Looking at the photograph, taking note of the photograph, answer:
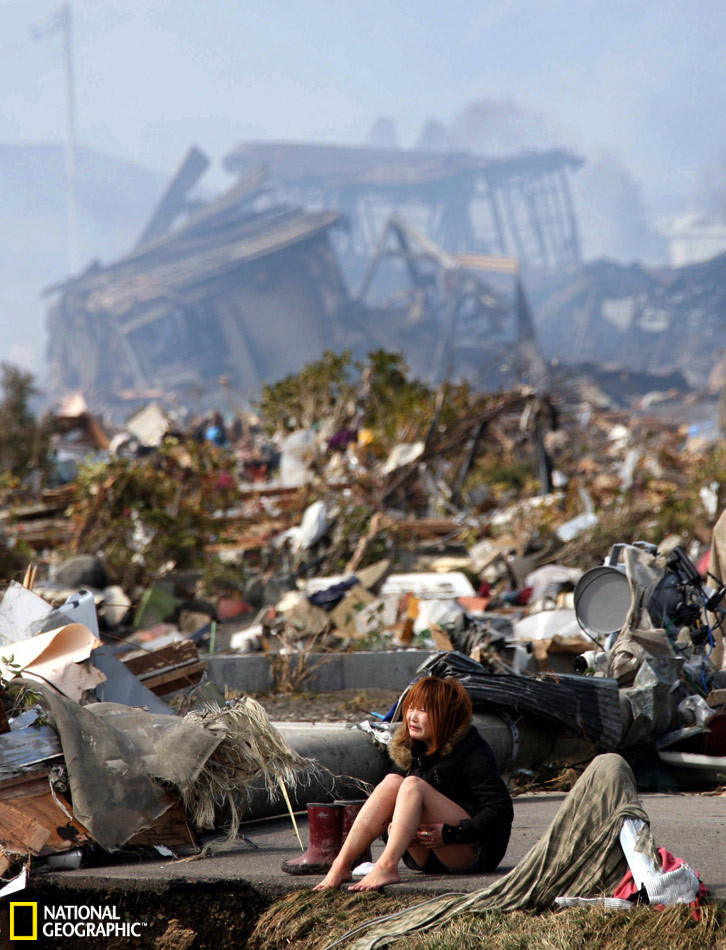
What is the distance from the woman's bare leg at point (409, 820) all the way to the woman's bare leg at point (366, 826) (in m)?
0.04

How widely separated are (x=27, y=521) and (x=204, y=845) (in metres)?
9.37

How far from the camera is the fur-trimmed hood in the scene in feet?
11.6

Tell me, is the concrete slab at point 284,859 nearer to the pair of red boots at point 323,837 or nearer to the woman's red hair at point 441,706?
the pair of red boots at point 323,837

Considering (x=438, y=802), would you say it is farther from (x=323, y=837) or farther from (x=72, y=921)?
(x=72, y=921)

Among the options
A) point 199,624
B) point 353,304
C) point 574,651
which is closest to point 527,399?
point 199,624

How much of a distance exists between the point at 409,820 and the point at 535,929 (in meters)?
0.56

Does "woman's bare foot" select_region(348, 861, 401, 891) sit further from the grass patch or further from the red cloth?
the red cloth

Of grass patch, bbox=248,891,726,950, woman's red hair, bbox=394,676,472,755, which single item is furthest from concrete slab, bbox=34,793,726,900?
woman's red hair, bbox=394,676,472,755

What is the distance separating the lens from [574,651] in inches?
275

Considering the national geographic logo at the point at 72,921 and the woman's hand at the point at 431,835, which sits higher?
the woman's hand at the point at 431,835

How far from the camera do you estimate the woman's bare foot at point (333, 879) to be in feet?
11.2

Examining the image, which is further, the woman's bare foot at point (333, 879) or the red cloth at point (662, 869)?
the woman's bare foot at point (333, 879)

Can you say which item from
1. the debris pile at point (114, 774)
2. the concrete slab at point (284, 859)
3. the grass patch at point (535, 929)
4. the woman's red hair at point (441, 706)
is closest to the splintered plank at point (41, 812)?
the debris pile at point (114, 774)

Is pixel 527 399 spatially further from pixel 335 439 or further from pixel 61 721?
pixel 61 721
